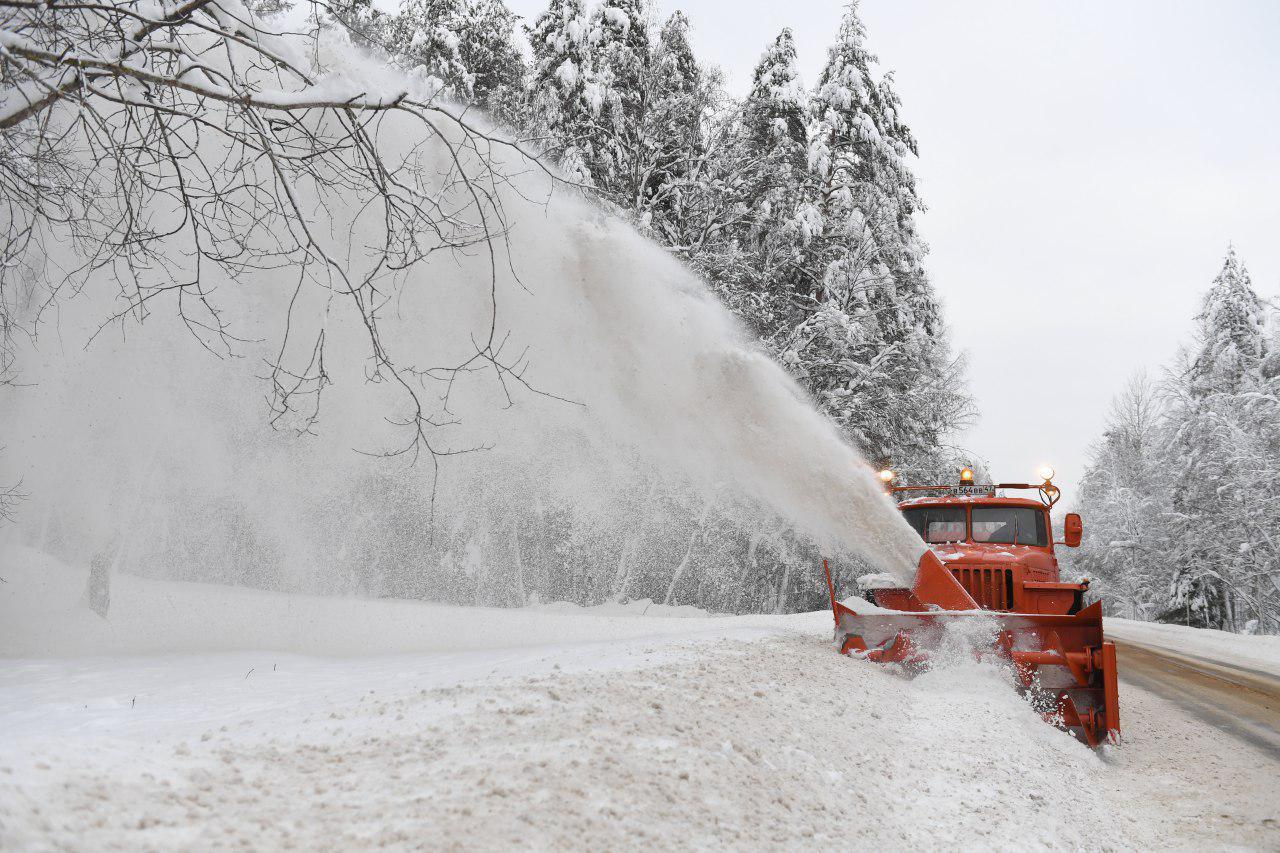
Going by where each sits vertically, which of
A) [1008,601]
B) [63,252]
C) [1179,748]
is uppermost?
[63,252]

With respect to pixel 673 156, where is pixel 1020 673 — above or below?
below

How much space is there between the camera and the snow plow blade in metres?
6.02

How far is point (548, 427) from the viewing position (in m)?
12.4

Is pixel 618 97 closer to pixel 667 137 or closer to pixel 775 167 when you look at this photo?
pixel 667 137

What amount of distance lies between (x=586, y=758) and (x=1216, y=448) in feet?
93.3

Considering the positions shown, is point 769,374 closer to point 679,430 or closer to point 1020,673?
point 679,430

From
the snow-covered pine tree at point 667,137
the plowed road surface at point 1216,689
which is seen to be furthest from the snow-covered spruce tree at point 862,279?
the plowed road surface at point 1216,689

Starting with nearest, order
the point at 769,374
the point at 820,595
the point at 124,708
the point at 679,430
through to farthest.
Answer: the point at 124,708 < the point at 769,374 < the point at 679,430 < the point at 820,595

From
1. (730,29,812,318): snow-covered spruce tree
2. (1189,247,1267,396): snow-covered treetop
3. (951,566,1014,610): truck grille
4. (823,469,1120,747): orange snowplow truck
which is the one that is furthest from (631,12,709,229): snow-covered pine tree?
(1189,247,1267,396): snow-covered treetop

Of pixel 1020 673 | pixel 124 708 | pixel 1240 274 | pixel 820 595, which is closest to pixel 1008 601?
pixel 1020 673

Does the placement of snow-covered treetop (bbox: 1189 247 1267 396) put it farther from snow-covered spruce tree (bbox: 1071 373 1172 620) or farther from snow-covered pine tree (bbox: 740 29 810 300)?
snow-covered pine tree (bbox: 740 29 810 300)

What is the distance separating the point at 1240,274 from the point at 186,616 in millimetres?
35488

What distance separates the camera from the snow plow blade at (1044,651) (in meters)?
6.02

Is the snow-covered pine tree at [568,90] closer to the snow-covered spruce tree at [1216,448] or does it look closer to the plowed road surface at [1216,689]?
the plowed road surface at [1216,689]
